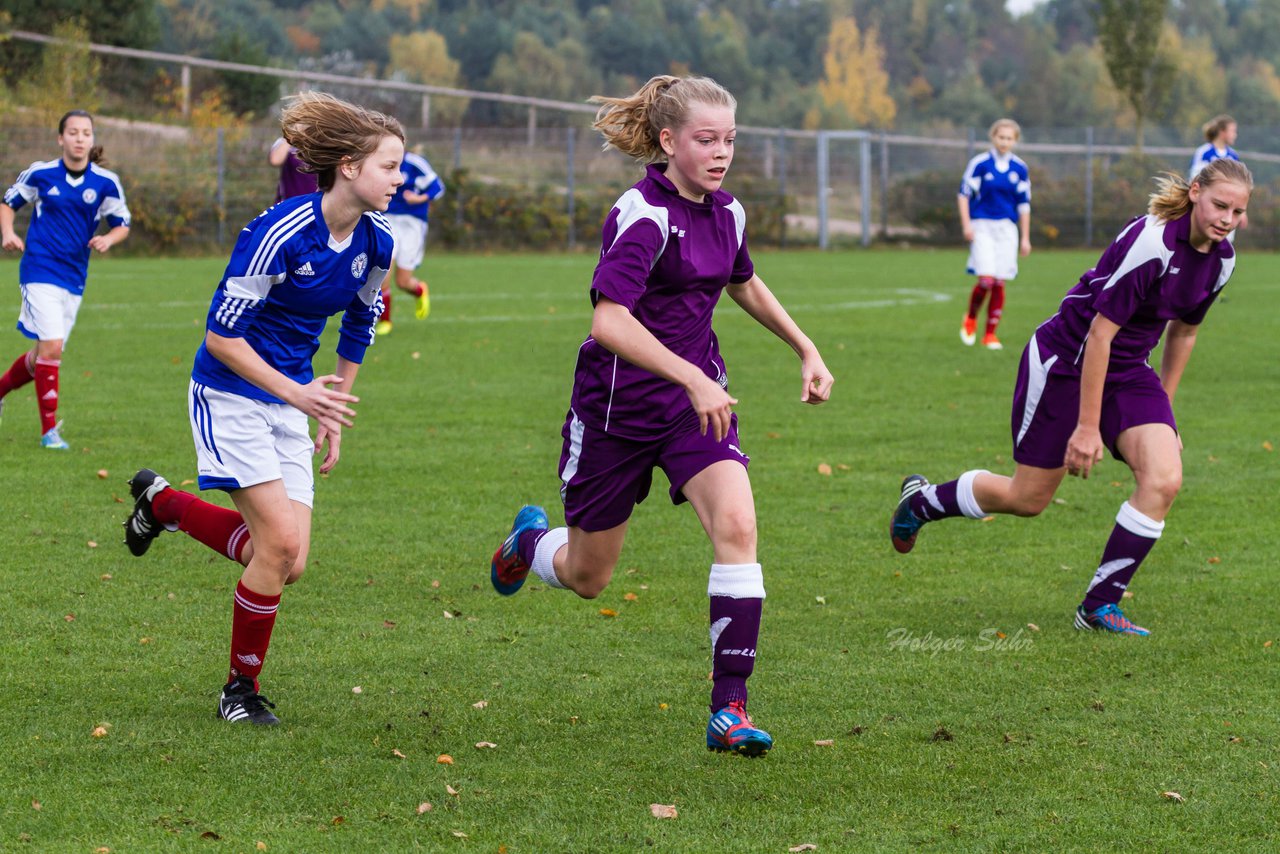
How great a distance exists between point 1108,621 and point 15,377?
280 inches

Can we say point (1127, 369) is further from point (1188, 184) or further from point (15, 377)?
point (15, 377)

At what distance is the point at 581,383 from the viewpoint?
16.4 ft

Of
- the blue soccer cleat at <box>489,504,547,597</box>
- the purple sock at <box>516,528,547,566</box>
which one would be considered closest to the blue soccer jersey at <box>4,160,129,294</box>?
the blue soccer cleat at <box>489,504,547,597</box>

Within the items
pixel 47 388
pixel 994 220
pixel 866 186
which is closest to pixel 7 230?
pixel 47 388

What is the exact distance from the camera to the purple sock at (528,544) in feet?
19.2

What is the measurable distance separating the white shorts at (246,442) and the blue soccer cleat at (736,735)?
1.50m

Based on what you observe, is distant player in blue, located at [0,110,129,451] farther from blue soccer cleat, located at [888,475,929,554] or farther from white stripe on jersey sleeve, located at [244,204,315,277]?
white stripe on jersey sleeve, located at [244,204,315,277]

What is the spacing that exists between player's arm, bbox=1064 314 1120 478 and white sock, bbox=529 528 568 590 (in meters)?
1.94

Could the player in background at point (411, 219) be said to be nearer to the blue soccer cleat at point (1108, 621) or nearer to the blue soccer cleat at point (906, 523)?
the blue soccer cleat at point (906, 523)

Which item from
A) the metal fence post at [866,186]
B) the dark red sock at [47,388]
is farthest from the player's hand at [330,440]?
the metal fence post at [866,186]

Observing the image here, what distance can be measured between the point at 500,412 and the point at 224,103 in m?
38.5

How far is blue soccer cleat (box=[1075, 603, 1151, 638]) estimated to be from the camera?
6.25 m

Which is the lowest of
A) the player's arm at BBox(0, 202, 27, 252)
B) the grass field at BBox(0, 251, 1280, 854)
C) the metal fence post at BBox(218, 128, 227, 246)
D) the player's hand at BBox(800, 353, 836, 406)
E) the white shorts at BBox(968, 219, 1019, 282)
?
the metal fence post at BBox(218, 128, 227, 246)

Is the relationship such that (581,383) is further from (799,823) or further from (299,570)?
(799,823)
